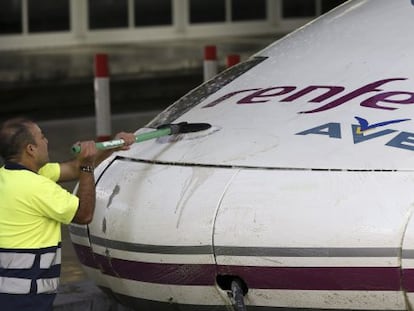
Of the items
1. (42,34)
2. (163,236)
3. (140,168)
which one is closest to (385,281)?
(163,236)

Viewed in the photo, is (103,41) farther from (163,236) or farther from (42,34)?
(163,236)

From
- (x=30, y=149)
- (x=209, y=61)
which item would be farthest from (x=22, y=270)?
(x=209, y=61)

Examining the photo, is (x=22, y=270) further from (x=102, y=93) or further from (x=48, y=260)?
(x=102, y=93)

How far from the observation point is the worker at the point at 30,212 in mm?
3986

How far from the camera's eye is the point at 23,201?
157 inches

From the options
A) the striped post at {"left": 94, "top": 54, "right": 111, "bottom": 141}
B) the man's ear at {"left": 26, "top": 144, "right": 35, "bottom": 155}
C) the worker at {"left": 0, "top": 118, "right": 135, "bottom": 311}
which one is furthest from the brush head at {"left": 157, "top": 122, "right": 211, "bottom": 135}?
the striped post at {"left": 94, "top": 54, "right": 111, "bottom": 141}

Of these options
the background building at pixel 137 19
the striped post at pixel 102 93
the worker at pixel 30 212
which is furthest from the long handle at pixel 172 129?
the background building at pixel 137 19

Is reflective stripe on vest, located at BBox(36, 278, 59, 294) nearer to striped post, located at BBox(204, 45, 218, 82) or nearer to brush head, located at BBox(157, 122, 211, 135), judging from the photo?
brush head, located at BBox(157, 122, 211, 135)

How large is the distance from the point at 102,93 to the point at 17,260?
182 inches

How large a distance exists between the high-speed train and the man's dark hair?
0.53 m

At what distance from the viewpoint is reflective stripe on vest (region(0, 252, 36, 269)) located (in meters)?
4.02

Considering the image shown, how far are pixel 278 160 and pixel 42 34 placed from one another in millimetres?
13612

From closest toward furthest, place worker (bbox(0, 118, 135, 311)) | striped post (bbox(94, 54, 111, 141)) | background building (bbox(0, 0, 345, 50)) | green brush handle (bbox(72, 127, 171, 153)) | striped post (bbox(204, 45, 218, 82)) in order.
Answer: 1. worker (bbox(0, 118, 135, 311))
2. green brush handle (bbox(72, 127, 171, 153))
3. striped post (bbox(94, 54, 111, 141))
4. striped post (bbox(204, 45, 218, 82))
5. background building (bbox(0, 0, 345, 50))

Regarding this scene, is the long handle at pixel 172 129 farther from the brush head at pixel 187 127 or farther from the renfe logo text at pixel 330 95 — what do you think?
the renfe logo text at pixel 330 95
